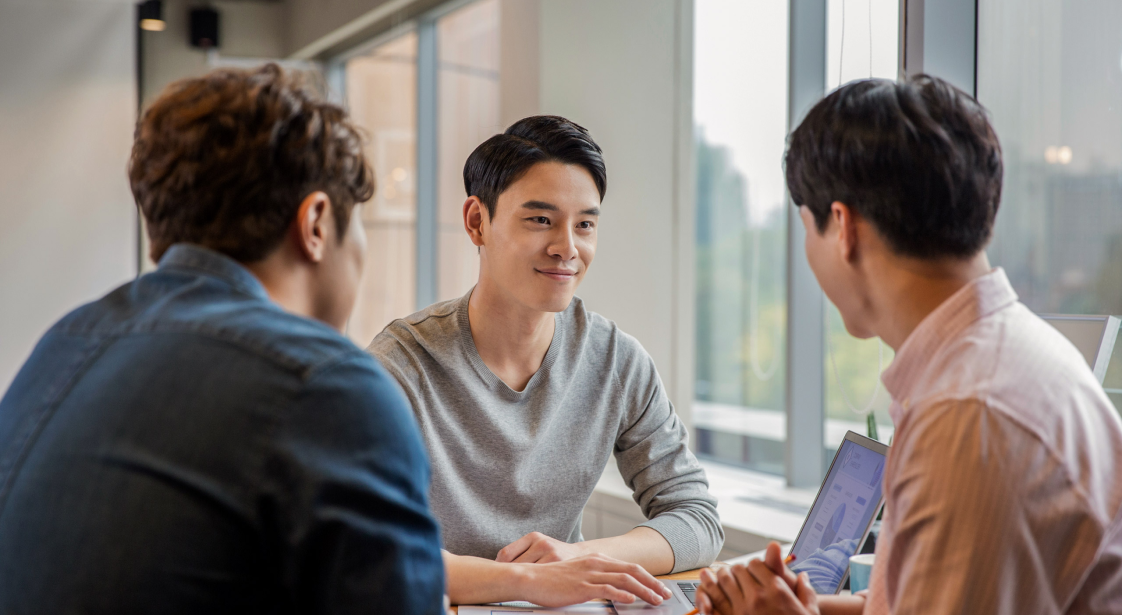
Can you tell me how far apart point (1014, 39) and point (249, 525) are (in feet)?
6.64

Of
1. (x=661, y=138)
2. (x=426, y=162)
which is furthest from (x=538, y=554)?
(x=426, y=162)

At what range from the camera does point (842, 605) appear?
43.4 inches

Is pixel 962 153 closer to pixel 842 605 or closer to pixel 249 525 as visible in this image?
pixel 842 605

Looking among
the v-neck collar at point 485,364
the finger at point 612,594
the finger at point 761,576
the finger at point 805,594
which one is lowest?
the finger at point 612,594

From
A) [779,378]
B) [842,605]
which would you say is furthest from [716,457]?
[842,605]

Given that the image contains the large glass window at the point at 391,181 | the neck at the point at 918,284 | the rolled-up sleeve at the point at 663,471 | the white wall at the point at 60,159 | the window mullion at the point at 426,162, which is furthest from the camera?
the large glass window at the point at 391,181

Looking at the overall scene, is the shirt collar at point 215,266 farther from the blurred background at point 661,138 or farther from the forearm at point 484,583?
the forearm at point 484,583

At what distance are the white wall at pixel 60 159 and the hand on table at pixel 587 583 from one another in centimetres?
441

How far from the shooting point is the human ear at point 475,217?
1796 mm

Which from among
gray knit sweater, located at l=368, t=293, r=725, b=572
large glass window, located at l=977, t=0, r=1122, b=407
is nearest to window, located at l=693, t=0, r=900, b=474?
large glass window, located at l=977, t=0, r=1122, b=407

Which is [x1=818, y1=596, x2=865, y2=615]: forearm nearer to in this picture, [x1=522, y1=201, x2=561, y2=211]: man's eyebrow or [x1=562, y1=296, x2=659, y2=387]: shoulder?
[x1=562, y1=296, x2=659, y2=387]: shoulder

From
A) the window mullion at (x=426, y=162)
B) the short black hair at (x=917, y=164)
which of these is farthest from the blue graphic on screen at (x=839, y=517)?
the window mullion at (x=426, y=162)

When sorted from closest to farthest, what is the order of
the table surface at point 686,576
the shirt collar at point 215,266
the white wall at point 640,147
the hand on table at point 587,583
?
the shirt collar at point 215,266 < the hand on table at point 587,583 < the table surface at point 686,576 < the white wall at point 640,147

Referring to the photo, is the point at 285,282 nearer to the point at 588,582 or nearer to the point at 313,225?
the point at 313,225
